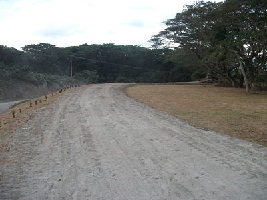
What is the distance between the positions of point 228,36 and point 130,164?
2140cm

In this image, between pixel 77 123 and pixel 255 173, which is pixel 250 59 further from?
pixel 255 173

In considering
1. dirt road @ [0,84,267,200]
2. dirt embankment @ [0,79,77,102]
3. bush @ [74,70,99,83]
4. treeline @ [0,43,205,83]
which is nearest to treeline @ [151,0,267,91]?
dirt road @ [0,84,267,200]

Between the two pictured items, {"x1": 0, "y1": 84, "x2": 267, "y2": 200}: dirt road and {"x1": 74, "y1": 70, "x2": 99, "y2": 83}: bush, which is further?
{"x1": 74, "y1": 70, "x2": 99, "y2": 83}: bush

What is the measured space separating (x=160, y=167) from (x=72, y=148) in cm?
276

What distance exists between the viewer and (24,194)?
5773 mm

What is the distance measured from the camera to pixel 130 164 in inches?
292

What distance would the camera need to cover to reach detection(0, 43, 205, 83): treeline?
6212cm

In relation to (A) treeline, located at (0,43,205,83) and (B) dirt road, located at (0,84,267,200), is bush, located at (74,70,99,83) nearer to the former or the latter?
(A) treeline, located at (0,43,205,83)

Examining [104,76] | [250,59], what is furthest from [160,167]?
[104,76]

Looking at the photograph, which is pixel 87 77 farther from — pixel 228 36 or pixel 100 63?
pixel 228 36

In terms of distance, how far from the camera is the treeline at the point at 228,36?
81.9ft

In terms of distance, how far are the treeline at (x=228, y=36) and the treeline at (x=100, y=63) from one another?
18000mm

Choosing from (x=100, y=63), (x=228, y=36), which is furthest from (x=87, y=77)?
(x=228, y=36)

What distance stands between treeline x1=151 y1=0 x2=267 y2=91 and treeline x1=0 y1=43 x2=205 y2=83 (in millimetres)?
18000
